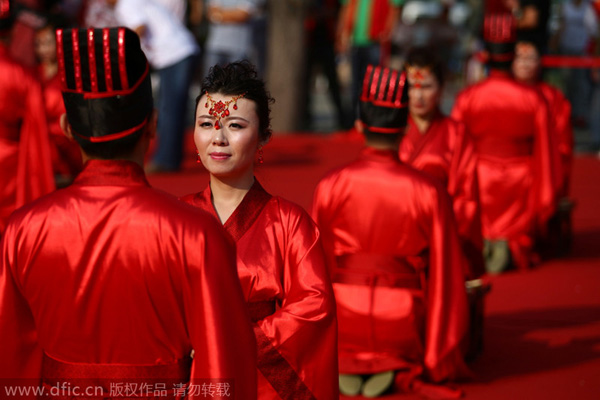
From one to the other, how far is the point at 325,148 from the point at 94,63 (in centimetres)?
794

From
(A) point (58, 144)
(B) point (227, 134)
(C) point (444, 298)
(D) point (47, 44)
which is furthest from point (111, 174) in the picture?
(D) point (47, 44)

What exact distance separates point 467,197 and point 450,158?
19cm

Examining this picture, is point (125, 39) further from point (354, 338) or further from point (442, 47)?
point (442, 47)

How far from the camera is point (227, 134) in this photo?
8.67ft

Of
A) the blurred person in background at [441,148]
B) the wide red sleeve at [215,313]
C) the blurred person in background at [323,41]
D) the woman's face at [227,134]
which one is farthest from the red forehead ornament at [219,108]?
the blurred person in background at [323,41]

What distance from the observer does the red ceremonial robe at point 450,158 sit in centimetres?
435

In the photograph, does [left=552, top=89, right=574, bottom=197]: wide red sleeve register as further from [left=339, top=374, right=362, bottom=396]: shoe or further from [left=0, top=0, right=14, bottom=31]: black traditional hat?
[left=0, top=0, right=14, bottom=31]: black traditional hat

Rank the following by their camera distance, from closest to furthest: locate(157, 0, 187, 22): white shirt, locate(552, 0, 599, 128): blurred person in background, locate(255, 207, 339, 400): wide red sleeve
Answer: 1. locate(255, 207, 339, 400): wide red sleeve
2. locate(157, 0, 187, 22): white shirt
3. locate(552, 0, 599, 128): blurred person in background

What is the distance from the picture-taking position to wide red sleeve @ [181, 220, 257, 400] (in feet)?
6.40

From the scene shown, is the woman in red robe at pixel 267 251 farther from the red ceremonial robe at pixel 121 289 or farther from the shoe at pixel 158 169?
the shoe at pixel 158 169

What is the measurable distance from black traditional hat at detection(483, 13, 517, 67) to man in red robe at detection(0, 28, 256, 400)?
399 centimetres

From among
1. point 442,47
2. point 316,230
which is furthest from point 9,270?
point 442,47

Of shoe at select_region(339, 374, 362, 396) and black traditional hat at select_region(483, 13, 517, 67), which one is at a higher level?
black traditional hat at select_region(483, 13, 517, 67)

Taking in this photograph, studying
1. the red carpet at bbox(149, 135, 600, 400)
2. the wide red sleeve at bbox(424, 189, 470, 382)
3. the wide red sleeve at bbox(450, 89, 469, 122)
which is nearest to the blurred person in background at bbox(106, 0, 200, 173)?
the red carpet at bbox(149, 135, 600, 400)
